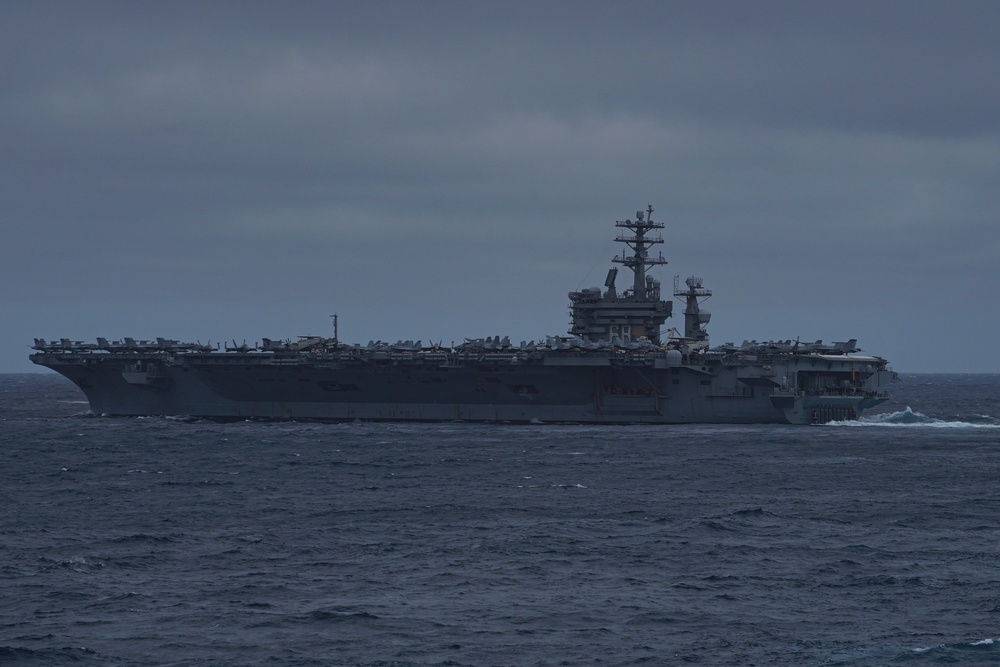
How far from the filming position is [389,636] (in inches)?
741

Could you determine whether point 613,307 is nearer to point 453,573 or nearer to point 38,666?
point 453,573

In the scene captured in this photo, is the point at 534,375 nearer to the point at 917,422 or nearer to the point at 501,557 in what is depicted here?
the point at 917,422

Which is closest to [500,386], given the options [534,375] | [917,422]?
[534,375]

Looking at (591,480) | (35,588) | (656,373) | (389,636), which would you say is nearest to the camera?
(389,636)

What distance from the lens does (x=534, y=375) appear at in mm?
53719

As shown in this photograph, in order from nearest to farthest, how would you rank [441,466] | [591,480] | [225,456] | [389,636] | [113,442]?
[389,636] < [591,480] < [441,466] < [225,456] < [113,442]

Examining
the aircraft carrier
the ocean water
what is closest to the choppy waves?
the aircraft carrier

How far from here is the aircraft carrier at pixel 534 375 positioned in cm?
5250

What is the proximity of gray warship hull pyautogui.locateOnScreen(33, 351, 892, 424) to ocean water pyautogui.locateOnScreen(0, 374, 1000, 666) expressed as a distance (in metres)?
8.61

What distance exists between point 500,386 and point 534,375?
1838 millimetres

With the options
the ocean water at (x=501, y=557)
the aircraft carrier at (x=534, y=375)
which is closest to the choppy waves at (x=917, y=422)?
the aircraft carrier at (x=534, y=375)

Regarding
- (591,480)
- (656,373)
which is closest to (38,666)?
(591,480)

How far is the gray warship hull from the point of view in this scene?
5234 cm

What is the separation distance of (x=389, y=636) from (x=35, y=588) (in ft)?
22.2
